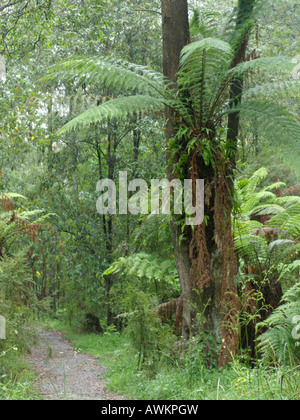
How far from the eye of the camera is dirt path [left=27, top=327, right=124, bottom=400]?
423 cm

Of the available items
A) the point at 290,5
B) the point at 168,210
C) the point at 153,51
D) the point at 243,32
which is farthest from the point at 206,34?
the point at 290,5

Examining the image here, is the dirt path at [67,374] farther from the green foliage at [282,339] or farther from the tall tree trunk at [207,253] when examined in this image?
the green foliage at [282,339]

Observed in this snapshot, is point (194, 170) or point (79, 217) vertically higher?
point (194, 170)

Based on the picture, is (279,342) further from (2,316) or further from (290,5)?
(290,5)

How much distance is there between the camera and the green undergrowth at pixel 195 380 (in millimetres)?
2902

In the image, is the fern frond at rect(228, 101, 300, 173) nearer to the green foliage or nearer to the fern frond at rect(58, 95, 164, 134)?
the fern frond at rect(58, 95, 164, 134)

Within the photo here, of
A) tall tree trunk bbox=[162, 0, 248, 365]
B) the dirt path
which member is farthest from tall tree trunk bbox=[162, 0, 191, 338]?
the dirt path

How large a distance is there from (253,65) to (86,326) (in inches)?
267

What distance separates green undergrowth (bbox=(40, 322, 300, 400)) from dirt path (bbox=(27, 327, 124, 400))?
0.61ft

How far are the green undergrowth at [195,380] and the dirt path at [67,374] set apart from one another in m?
0.19

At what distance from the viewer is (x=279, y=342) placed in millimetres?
3811

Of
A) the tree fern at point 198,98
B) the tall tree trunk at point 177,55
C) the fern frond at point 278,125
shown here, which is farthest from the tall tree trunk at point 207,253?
the fern frond at point 278,125

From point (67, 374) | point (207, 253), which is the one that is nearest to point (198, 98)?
Result: point (207, 253)

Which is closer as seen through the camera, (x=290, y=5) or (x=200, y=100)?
(x=200, y=100)
